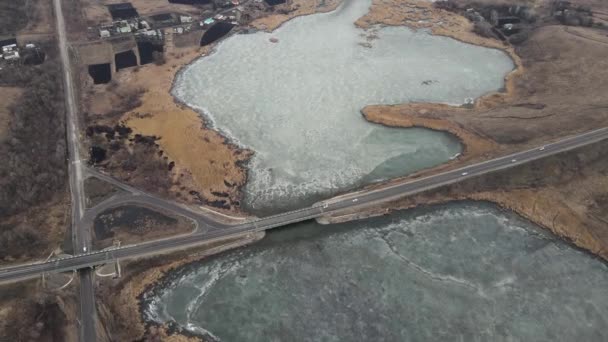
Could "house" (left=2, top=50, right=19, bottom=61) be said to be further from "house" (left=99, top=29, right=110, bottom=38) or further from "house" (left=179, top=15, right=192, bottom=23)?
"house" (left=179, top=15, right=192, bottom=23)

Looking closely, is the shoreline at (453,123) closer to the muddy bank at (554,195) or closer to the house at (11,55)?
the muddy bank at (554,195)

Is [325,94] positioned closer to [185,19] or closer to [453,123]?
[453,123]

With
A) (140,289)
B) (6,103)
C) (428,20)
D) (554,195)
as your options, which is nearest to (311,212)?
(140,289)

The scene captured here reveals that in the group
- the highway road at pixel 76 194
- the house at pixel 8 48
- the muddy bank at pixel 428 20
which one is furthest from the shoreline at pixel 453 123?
the house at pixel 8 48

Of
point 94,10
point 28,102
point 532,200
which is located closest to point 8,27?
point 94,10

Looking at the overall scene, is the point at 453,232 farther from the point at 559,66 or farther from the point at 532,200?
the point at 559,66

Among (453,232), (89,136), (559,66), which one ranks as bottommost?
(453,232)
